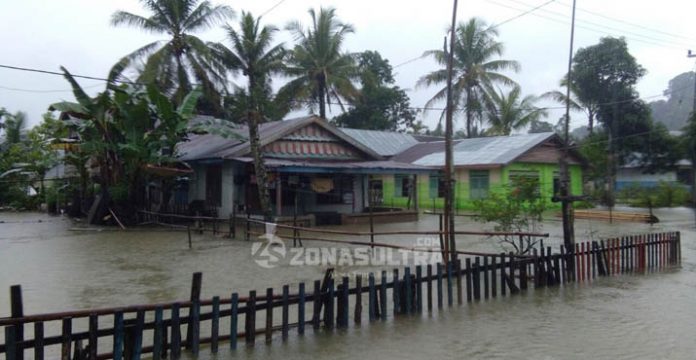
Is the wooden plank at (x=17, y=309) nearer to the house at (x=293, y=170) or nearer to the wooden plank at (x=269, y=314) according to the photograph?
the wooden plank at (x=269, y=314)

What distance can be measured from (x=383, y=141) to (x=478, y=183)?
9160 mm

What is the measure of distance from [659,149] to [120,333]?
36931mm

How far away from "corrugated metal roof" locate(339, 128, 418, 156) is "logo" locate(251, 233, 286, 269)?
64.5 ft

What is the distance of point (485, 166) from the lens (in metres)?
27.0

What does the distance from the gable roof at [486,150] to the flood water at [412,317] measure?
43.9 feet

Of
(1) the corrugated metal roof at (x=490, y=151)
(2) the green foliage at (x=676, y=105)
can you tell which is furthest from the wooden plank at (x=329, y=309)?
(2) the green foliage at (x=676, y=105)

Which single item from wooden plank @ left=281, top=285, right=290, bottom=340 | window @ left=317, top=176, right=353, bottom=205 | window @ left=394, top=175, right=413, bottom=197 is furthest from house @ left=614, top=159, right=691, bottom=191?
wooden plank @ left=281, top=285, right=290, bottom=340

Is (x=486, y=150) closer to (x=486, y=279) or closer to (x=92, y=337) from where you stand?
(x=486, y=279)

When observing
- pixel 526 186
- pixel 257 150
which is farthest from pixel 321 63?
pixel 526 186

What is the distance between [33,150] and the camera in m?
32.8

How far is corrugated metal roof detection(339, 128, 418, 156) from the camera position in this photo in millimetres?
34656

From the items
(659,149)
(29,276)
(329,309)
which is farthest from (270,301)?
(659,149)

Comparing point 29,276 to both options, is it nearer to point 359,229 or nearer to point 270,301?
point 270,301

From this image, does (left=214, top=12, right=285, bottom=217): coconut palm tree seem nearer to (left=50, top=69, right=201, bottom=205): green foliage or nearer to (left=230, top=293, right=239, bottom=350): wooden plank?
(left=50, top=69, right=201, bottom=205): green foliage
